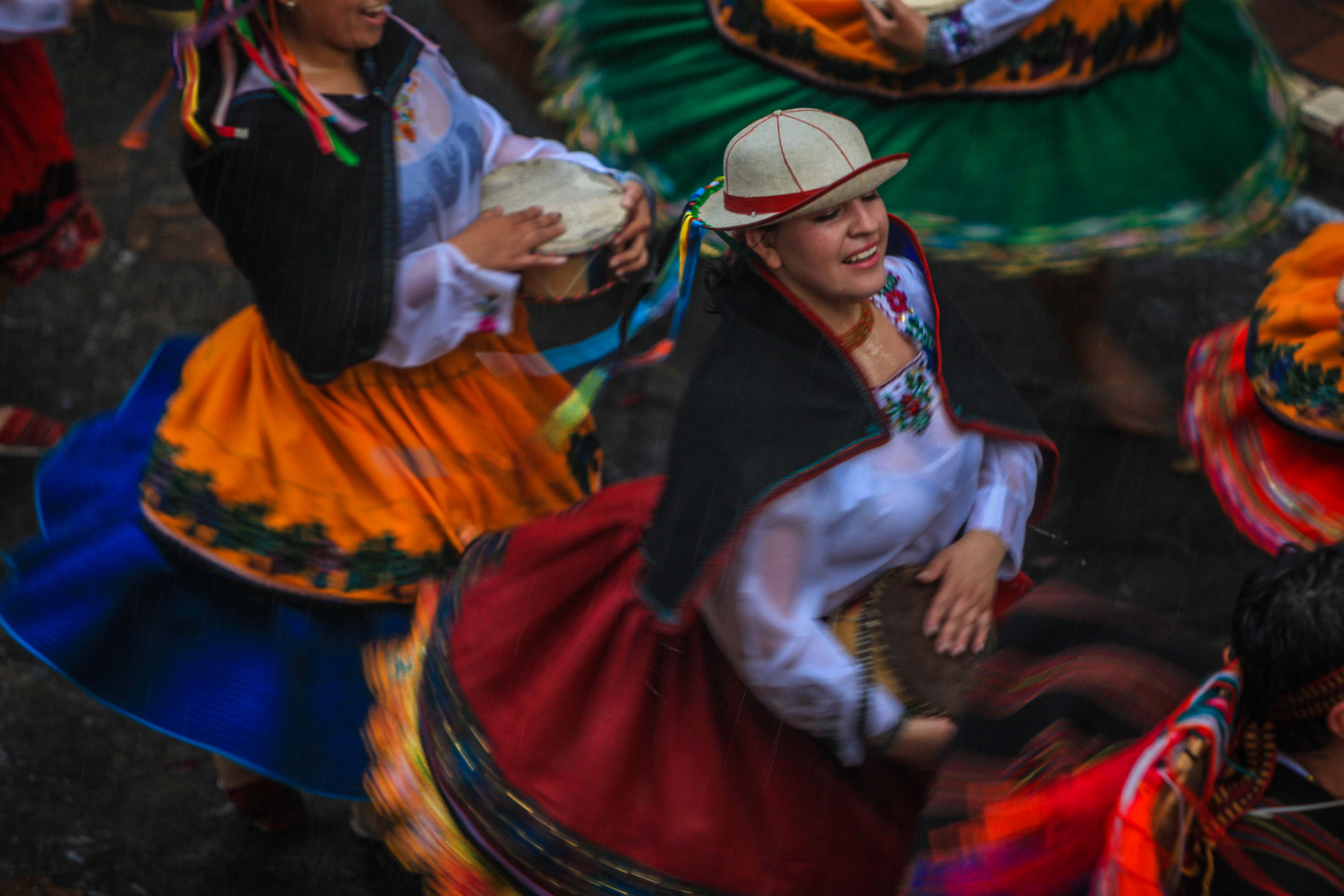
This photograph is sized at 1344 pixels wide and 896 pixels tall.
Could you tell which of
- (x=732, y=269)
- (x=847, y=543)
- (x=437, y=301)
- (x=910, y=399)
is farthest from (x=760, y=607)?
(x=437, y=301)

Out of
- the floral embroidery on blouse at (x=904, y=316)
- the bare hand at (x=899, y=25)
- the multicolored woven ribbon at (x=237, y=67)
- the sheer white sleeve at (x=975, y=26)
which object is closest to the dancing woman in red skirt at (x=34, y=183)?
the multicolored woven ribbon at (x=237, y=67)

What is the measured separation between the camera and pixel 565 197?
270 cm

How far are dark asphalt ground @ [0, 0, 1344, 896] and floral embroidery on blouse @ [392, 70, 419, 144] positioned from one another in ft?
3.63

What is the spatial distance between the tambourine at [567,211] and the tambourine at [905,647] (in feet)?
3.38

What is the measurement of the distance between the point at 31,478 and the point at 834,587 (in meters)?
3.04

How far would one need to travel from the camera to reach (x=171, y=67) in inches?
94.5

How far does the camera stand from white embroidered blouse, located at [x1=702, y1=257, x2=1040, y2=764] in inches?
70.5

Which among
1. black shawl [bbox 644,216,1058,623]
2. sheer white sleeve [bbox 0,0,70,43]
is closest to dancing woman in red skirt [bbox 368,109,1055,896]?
black shawl [bbox 644,216,1058,623]

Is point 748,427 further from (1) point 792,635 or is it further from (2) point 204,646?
(2) point 204,646

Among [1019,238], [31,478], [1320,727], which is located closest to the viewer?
[1320,727]

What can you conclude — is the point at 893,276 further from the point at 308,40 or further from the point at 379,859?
the point at 379,859

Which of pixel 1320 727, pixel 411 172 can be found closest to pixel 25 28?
pixel 411 172

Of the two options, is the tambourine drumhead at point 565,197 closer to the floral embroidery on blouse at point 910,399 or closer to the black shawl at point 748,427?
the black shawl at point 748,427

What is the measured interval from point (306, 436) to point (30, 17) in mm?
1653
